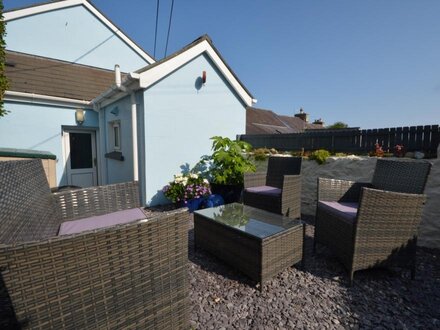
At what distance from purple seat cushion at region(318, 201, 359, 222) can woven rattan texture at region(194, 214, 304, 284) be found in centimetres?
50

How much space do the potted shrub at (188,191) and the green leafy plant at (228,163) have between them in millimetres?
424

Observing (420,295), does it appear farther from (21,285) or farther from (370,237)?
(21,285)

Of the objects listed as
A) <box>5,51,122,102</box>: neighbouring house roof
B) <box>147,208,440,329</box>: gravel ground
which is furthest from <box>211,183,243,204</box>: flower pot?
<box>5,51,122,102</box>: neighbouring house roof

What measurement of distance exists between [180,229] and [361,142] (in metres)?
4.26

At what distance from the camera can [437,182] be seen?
Answer: 3123mm

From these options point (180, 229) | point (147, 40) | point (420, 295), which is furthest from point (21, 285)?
point (147, 40)

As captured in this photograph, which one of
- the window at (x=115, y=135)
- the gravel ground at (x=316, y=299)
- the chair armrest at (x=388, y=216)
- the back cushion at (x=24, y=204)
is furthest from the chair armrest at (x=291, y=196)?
the window at (x=115, y=135)

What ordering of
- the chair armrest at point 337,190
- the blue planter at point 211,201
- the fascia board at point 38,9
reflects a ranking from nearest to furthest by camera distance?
1. the chair armrest at point 337,190
2. the blue planter at point 211,201
3. the fascia board at point 38,9

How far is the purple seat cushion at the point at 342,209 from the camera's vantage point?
242 cm

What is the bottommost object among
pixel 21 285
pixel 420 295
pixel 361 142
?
pixel 420 295

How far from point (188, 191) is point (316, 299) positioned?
3.01m

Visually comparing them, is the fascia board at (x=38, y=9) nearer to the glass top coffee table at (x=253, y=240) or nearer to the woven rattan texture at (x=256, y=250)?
the glass top coffee table at (x=253, y=240)

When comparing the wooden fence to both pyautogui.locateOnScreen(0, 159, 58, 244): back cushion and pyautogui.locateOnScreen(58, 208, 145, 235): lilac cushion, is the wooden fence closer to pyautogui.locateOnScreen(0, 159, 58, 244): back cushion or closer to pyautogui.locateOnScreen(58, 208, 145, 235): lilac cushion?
pyautogui.locateOnScreen(58, 208, 145, 235): lilac cushion

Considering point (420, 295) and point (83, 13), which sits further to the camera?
point (83, 13)
